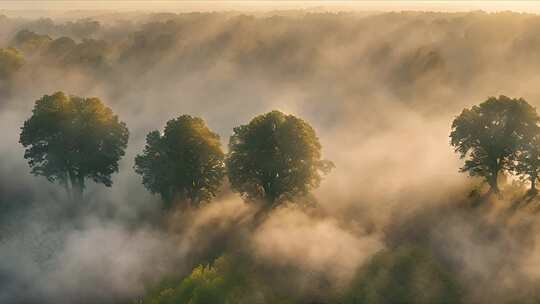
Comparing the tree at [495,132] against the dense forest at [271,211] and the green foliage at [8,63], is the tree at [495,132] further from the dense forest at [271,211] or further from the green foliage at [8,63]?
the green foliage at [8,63]

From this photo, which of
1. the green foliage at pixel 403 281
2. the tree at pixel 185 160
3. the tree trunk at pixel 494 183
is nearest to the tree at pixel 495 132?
the tree trunk at pixel 494 183

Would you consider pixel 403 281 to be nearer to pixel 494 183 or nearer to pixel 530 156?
pixel 494 183

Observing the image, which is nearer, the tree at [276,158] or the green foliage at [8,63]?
the tree at [276,158]

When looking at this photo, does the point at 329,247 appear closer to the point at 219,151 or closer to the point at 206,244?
the point at 206,244

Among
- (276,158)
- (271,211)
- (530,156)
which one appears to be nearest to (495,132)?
(530,156)

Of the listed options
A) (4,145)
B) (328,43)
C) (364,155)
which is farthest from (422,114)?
(328,43)
